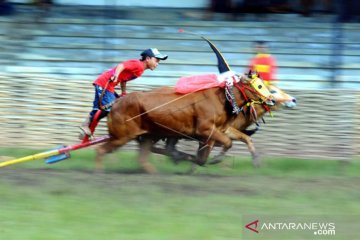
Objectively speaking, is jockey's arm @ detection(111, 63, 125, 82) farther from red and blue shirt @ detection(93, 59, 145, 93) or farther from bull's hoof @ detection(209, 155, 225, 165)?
bull's hoof @ detection(209, 155, 225, 165)

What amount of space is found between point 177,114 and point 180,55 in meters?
6.13

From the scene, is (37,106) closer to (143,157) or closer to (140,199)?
(143,157)

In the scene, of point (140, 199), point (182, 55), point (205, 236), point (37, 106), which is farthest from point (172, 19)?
point (205, 236)

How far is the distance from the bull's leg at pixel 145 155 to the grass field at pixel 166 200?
0.19 metres

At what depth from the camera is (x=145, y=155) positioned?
11.0 meters

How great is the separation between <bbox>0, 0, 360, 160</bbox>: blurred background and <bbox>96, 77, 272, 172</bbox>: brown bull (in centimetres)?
160

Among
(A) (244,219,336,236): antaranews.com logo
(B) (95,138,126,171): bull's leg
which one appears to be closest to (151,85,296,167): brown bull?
(B) (95,138,126,171): bull's leg

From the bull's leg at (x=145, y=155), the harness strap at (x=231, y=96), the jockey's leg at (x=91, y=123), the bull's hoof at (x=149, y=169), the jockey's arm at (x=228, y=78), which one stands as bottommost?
the bull's hoof at (x=149, y=169)

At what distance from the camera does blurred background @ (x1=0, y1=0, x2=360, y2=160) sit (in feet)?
41.4

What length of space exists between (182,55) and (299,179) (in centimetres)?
675

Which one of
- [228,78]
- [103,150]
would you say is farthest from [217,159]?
[103,150]

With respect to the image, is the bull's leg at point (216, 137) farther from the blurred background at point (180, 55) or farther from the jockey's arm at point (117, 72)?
the blurred background at point (180, 55)

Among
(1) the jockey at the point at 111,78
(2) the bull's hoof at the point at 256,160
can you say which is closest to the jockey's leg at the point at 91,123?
(1) the jockey at the point at 111,78

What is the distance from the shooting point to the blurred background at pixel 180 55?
12.6 m
